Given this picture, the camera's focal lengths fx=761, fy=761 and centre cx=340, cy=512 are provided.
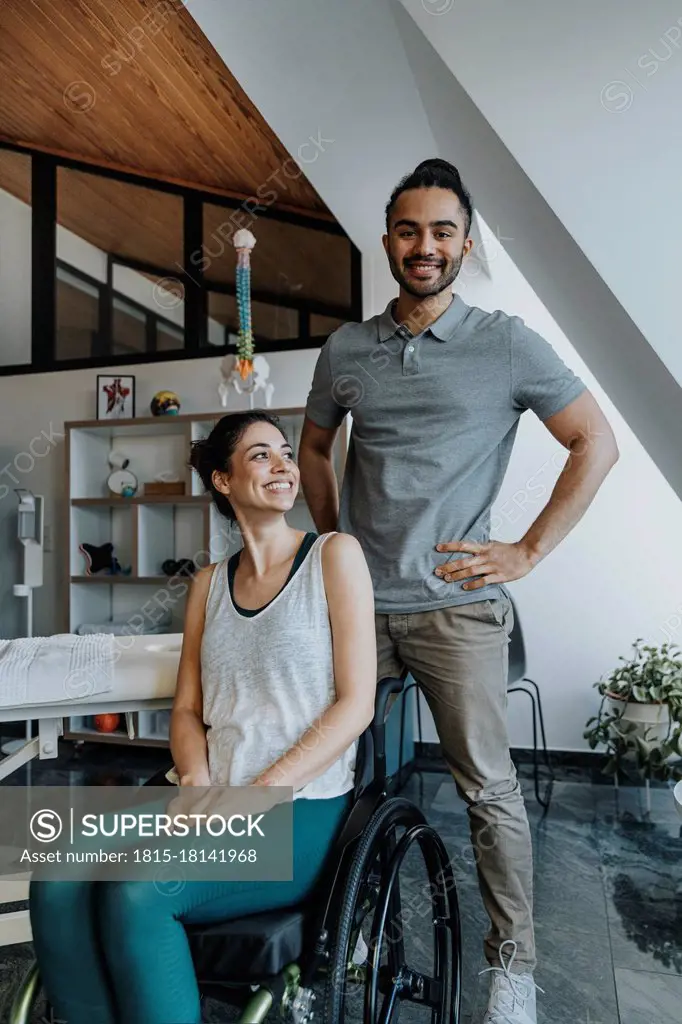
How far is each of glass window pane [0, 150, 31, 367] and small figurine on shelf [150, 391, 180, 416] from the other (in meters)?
1.09

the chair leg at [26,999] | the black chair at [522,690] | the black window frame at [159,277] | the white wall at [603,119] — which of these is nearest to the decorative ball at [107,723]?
the black chair at [522,690]

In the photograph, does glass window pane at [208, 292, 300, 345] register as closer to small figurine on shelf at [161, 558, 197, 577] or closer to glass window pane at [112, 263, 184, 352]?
glass window pane at [112, 263, 184, 352]

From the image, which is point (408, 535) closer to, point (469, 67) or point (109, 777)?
point (469, 67)

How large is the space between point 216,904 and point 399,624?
1.94ft

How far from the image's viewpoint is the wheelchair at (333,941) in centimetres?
103

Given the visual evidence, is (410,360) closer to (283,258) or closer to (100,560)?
(283,258)

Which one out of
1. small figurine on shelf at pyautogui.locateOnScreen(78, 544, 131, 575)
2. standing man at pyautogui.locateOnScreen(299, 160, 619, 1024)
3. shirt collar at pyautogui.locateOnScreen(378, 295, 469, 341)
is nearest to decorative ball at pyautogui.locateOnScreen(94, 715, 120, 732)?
small figurine on shelf at pyautogui.locateOnScreen(78, 544, 131, 575)

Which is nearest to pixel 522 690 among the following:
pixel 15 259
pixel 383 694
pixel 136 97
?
pixel 383 694

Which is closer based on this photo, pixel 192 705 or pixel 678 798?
pixel 192 705

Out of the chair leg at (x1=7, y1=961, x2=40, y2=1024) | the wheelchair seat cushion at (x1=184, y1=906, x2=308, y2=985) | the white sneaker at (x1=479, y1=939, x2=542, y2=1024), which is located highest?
the wheelchair seat cushion at (x1=184, y1=906, x2=308, y2=985)

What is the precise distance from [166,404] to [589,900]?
10.1 ft

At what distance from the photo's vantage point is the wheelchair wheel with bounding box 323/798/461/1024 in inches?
41.2

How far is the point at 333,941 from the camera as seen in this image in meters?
1.07

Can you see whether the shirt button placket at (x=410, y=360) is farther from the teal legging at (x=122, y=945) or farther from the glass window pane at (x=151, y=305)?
the glass window pane at (x=151, y=305)
